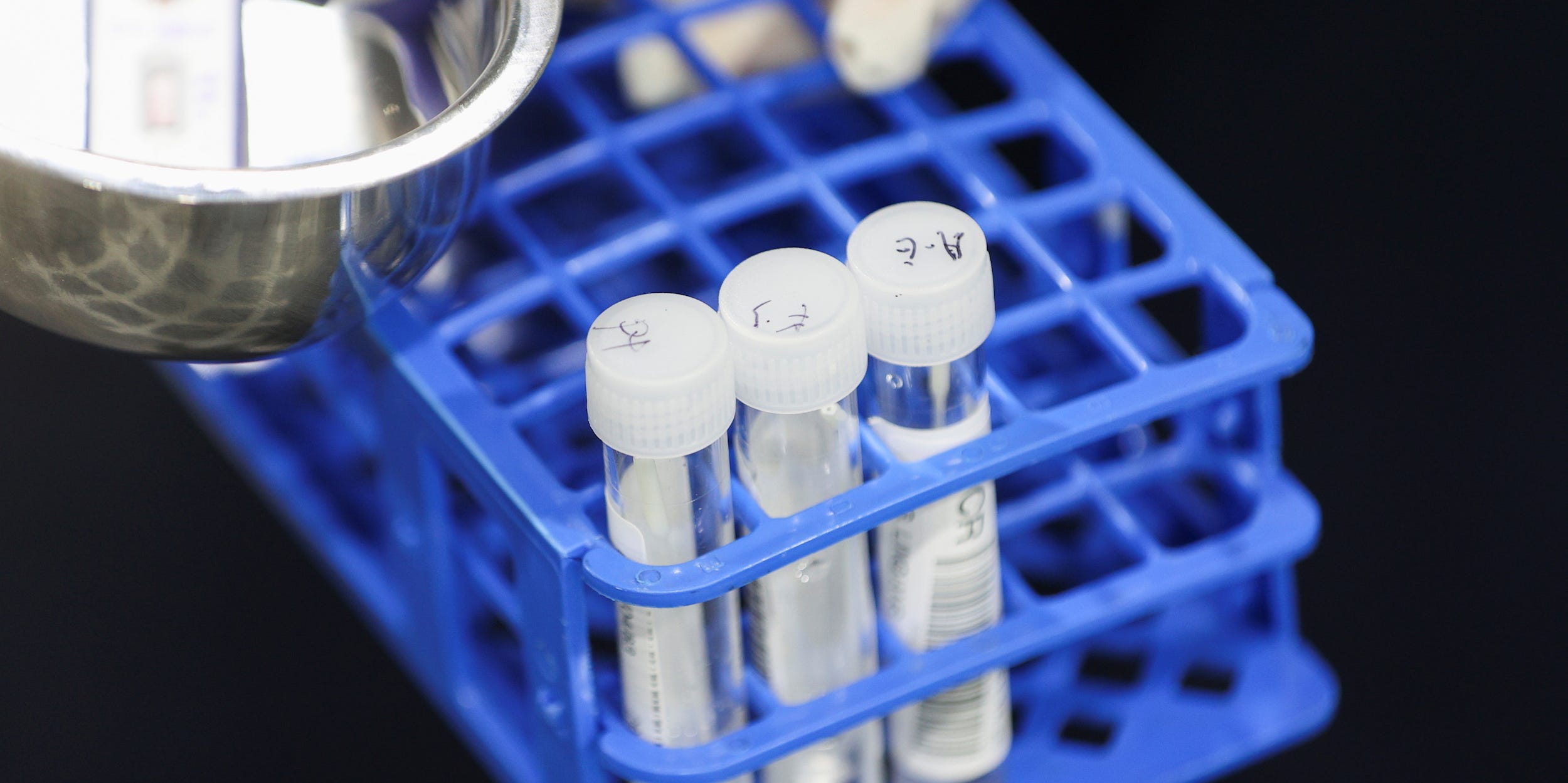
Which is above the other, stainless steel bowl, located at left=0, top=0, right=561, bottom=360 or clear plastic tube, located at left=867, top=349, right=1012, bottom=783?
stainless steel bowl, located at left=0, top=0, right=561, bottom=360

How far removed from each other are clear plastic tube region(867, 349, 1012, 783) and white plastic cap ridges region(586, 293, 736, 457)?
59 mm

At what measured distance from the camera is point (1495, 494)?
2.56 feet

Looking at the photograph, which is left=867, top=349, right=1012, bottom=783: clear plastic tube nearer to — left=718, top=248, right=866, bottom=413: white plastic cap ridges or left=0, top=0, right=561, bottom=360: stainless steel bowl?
left=718, top=248, right=866, bottom=413: white plastic cap ridges

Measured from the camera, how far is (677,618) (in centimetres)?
56

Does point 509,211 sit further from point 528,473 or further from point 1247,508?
point 1247,508

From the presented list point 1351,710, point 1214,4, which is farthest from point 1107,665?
point 1214,4

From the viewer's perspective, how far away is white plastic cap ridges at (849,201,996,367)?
1.78 feet

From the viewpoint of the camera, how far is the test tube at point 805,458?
0.53m

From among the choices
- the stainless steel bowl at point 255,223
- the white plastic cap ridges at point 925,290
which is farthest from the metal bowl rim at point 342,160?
the white plastic cap ridges at point 925,290

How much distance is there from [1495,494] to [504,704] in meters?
0.39

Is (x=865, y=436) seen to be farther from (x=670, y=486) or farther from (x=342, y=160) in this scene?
(x=342, y=160)

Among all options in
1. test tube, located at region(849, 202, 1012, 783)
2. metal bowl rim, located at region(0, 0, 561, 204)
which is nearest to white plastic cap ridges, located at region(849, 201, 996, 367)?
test tube, located at region(849, 202, 1012, 783)

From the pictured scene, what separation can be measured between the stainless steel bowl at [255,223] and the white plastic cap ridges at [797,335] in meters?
0.09

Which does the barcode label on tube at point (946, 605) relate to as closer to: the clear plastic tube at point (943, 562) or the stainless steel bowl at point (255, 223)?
the clear plastic tube at point (943, 562)
